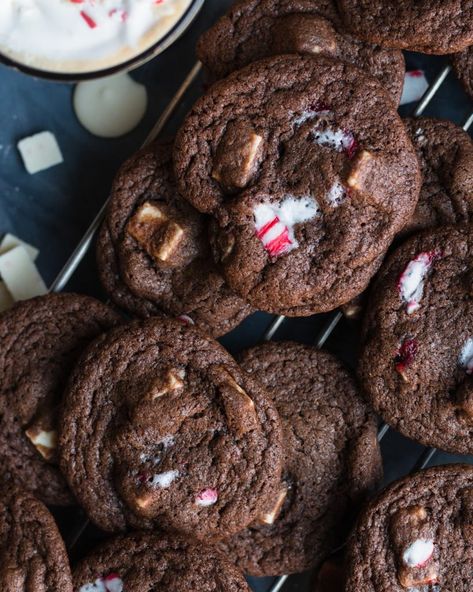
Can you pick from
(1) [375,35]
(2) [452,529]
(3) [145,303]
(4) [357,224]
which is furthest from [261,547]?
(1) [375,35]

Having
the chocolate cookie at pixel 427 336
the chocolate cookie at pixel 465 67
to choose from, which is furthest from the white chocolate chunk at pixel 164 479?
the chocolate cookie at pixel 465 67

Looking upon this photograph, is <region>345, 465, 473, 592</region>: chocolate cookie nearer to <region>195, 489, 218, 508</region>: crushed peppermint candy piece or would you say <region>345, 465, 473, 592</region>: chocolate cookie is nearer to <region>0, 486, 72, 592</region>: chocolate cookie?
<region>195, 489, 218, 508</region>: crushed peppermint candy piece

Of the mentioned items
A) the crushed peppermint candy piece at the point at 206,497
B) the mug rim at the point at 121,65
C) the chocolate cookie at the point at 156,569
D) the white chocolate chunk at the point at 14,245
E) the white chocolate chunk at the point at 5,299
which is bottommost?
the chocolate cookie at the point at 156,569

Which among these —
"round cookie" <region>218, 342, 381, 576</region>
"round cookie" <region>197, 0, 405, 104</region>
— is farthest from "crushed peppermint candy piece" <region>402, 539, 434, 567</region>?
"round cookie" <region>197, 0, 405, 104</region>

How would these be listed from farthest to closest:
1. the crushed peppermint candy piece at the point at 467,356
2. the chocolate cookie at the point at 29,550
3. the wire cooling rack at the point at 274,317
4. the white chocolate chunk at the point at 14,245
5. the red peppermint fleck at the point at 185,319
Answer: the white chocolate chunk at the point at 14,245
the wire cooling rack at the point at 274,317
the red peppermint fleck at the point at 185,319
the crushed peppermint candy piece at the point at 467,356
the chocolate cookie at the point at 29,550

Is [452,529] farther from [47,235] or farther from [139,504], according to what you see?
[47,235]

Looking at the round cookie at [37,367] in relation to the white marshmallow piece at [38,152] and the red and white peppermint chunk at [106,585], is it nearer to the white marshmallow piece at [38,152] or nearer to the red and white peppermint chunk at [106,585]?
the red and white peppermint chunk at [106,585]
